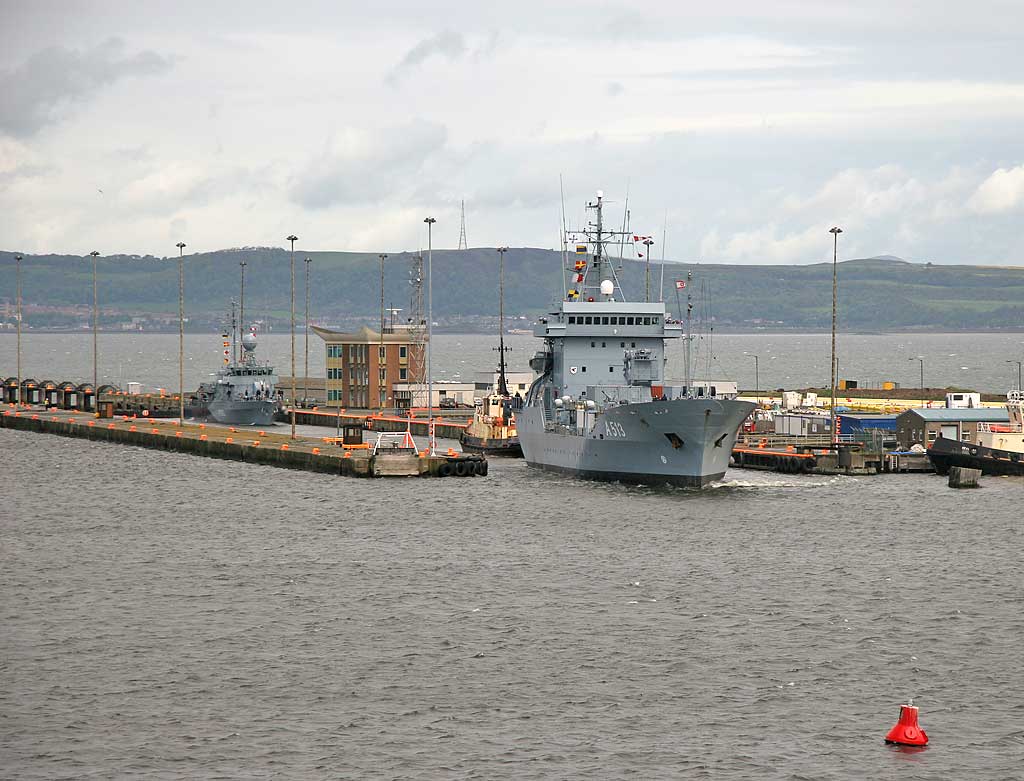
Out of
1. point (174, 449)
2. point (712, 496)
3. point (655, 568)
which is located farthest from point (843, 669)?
point (174, 449)

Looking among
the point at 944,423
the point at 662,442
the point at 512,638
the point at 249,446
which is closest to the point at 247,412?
the point at 249,446

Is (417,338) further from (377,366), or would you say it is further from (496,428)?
(496,428)

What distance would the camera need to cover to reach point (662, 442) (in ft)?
238

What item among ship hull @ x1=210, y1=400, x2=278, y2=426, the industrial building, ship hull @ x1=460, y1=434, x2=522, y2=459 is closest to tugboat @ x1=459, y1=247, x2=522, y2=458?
ship hull @ x1=460, y1=434, x2=522, y2=459

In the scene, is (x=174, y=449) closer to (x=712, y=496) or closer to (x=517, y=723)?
(x=712, y=496)

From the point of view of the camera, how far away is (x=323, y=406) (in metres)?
139

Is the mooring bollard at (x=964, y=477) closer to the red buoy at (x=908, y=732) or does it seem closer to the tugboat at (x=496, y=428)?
the tugboat at (x=496, y=428)

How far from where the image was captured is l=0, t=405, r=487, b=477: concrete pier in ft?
269

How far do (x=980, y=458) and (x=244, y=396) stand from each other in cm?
6689

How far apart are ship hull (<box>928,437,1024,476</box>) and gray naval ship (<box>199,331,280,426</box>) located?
62.6m

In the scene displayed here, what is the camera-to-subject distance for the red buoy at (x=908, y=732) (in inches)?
1251

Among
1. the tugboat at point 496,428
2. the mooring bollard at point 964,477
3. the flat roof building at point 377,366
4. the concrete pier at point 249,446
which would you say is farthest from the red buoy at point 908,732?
→ the flat roof building at point 377,366

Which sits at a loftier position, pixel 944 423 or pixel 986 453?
pixel 944 423

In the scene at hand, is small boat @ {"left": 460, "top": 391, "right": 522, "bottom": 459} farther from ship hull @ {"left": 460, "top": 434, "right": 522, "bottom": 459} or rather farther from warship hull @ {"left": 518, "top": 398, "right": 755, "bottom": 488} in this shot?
warship hull @ {"left": 518, "top": 398, "right": 755, "bottom": 488}
